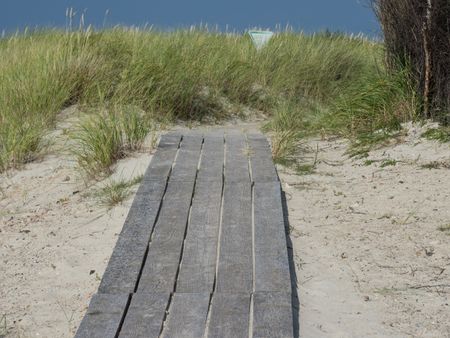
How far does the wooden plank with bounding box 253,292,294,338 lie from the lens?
11.0 feet

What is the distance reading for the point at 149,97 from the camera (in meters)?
8.80

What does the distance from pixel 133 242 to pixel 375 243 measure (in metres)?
1.49

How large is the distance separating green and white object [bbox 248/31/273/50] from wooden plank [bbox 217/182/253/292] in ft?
22.1

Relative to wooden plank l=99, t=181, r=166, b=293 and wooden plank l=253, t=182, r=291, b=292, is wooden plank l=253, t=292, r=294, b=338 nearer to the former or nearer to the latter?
wooden plank l=253, t=182, r=291, b=292

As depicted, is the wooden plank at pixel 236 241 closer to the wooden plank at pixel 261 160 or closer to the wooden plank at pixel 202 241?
the wooden plank at pixel 202 241

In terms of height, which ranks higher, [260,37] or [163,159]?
[260,37]

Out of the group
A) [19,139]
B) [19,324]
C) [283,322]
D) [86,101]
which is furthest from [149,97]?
[283,322]

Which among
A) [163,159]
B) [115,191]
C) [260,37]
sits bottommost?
[115,191]

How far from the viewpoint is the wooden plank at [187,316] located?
133 inches

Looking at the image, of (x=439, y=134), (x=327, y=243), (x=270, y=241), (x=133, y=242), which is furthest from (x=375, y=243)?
(x=439, y=134)

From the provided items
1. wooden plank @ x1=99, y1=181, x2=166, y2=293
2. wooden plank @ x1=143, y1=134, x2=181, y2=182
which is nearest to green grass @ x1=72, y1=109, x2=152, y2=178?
wooden plank @ x1=143, y1=134, x2=181, y2=182

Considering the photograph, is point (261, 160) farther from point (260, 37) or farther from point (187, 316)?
point (260, 37)

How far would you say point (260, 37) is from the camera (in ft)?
41.0

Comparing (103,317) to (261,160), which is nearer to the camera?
(103,317)
